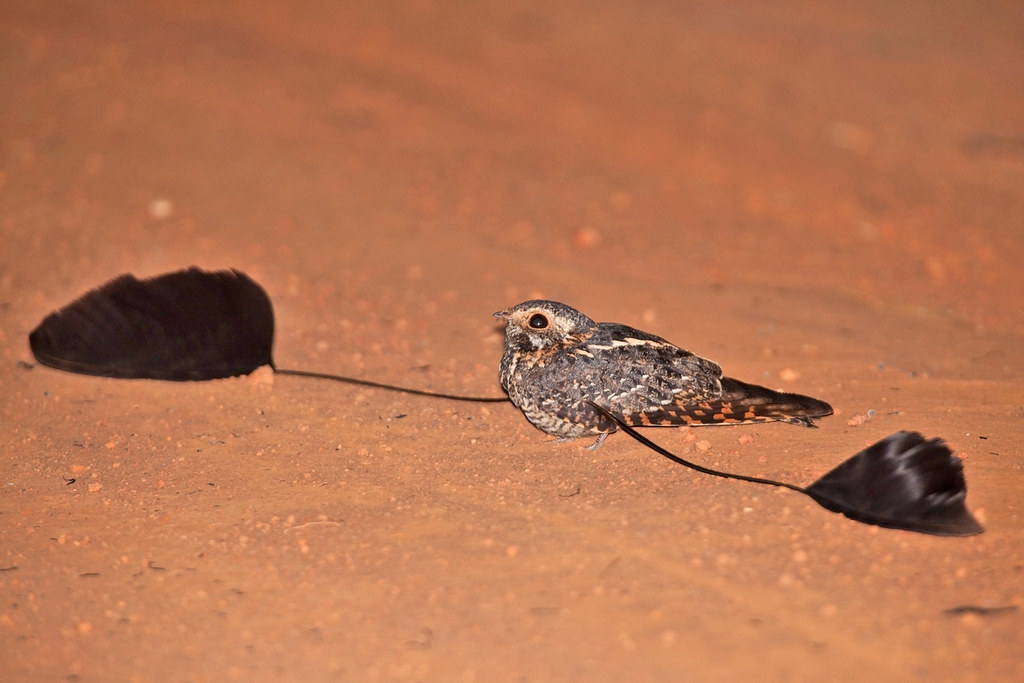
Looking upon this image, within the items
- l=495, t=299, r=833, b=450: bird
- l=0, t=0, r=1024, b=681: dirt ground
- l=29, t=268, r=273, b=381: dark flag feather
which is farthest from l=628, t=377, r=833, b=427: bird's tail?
l=29, t=268, r=273, b=381: dark flag feather

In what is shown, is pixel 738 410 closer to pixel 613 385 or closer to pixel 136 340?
pixel 613 385

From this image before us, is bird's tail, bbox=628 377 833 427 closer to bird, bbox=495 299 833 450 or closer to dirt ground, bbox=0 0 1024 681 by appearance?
bird, bbox=495 299 833 450

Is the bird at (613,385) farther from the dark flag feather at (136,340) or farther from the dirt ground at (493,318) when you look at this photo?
the dark flag feather at (136,340)

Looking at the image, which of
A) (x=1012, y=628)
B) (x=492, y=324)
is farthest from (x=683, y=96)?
(x=1012, y=628)

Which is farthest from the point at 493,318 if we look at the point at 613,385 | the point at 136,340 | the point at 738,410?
the point at 136,340

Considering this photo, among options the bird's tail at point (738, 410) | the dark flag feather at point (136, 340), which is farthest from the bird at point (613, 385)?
the dark flag feather at point (136, 340)

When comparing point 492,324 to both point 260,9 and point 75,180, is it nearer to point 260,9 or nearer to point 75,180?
point 75,180
